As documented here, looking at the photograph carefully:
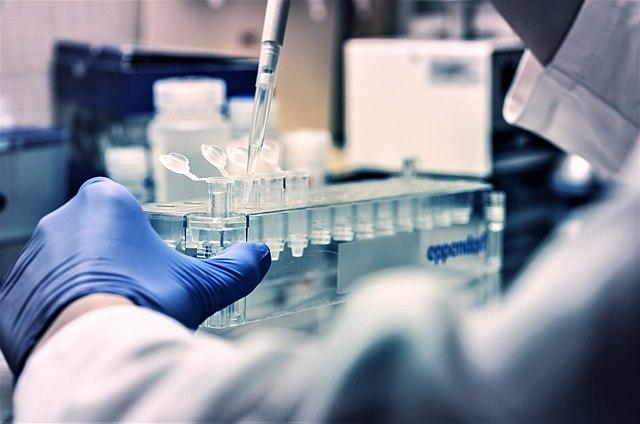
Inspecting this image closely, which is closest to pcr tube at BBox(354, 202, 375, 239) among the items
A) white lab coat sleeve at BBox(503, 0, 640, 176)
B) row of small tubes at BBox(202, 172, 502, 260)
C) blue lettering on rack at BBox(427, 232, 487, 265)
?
row of small tubes at BBox(202, 172, 502, 260)

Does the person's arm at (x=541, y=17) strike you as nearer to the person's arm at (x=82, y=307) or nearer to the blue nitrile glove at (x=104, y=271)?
the blue nitrile glove at (x=104, y=271)

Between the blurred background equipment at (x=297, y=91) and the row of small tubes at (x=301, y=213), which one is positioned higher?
the blurred background equipment at (x=297, y=91)

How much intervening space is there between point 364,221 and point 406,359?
53 centimetres

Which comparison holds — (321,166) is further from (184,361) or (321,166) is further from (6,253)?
(184,361)

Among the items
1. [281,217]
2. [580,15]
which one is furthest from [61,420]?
[580,15]

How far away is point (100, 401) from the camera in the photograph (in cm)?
55

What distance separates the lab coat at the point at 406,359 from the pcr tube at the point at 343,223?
38 centimetres

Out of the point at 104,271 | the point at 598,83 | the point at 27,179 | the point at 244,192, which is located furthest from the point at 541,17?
the point at 27,179

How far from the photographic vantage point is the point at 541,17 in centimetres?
117

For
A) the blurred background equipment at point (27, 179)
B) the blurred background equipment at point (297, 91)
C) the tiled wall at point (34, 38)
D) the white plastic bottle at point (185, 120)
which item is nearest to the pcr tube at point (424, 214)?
the blurred background equipment at point (297, 91)

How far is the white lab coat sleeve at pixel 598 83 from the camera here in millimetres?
1159

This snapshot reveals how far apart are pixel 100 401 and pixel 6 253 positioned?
961mm

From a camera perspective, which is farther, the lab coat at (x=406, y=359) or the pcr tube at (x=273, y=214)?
the pcr tube at (x=273, y=214)

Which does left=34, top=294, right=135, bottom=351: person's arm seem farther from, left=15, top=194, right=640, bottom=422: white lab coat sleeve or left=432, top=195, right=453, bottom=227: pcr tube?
left=432, top=195, right=453, bottom=227: pcr tube
